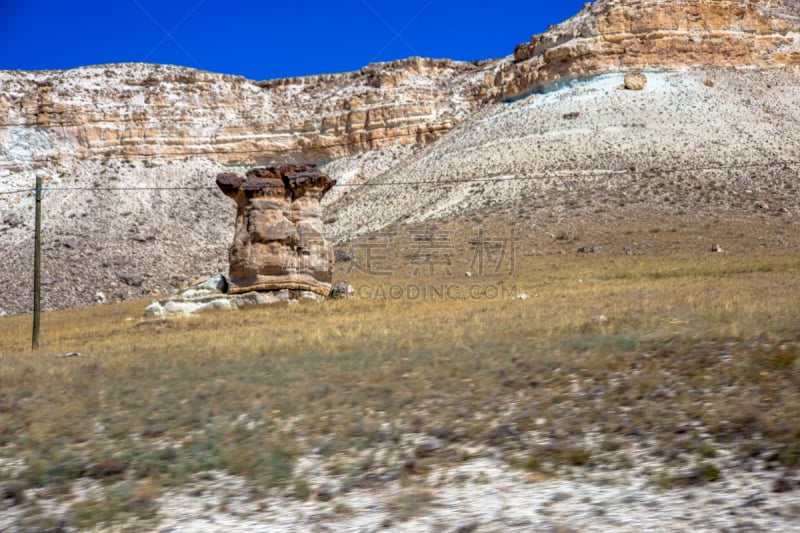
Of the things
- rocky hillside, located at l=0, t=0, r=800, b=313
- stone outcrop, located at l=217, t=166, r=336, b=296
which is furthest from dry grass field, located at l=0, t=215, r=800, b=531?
rocky hillside, located at l=0, t=0, r=800, b=313

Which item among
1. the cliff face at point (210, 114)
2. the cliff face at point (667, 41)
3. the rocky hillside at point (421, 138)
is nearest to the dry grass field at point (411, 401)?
the rocky hillside at point (421, 138)

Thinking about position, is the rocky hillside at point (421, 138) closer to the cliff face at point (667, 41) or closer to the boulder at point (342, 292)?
the cliff face at point (667, 41)

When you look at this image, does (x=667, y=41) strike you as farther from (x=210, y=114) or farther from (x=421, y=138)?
(x=210, y=114)

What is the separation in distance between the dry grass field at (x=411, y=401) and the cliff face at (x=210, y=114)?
53.0m

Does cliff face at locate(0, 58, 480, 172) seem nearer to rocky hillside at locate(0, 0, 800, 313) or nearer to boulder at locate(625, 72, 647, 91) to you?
rocky hillside at locate(0, 0, 800, 313)

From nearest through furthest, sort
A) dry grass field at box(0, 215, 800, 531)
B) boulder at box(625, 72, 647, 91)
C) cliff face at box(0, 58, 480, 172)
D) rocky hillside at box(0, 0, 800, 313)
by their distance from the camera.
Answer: dry grass field at box(0, 215, 800, 531) → rocky hillside at box(0, 0, 800, 313) → boulder at box(625, 72, 647, 91) → cliff face at box(0, 58, 480, 172)

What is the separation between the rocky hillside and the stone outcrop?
18179mm

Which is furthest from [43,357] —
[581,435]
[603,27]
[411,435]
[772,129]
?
[603,27]

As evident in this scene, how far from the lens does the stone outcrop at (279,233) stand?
2506 centimetres

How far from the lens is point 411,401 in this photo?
8.55 m

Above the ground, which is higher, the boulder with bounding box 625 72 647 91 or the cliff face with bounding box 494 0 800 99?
the cliff face with bounding box 494 0 800 99

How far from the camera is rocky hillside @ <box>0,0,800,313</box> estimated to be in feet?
149

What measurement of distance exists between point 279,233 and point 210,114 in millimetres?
51450

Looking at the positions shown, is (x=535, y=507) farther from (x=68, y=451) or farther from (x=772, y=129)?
(x=772, y=129)
